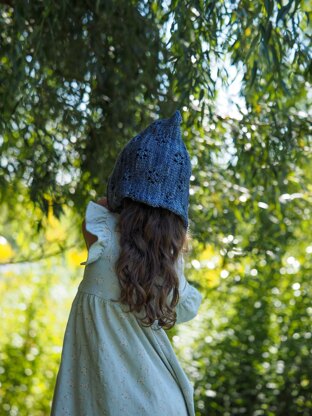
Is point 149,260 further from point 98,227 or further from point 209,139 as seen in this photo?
point 209,139

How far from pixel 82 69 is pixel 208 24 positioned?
0.84m

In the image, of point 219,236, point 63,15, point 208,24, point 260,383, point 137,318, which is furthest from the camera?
point 260,383

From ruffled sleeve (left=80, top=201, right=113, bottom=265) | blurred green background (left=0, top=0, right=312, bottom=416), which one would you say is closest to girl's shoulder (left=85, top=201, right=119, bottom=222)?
ruffled sleeve (left=80, top=201, right=113, bottom=265)

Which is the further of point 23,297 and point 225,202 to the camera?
point 23,297

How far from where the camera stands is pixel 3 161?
4.80 metres

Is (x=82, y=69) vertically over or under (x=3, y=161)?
over

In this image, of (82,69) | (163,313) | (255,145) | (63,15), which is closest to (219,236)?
(255,145)

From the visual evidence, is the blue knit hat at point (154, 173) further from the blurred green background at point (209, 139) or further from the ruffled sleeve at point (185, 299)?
the blurred green background at point (209, 139)

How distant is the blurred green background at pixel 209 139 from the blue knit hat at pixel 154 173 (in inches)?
37.2

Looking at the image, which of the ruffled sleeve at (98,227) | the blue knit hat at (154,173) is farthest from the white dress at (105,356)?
the blue knit hat at (154,173)

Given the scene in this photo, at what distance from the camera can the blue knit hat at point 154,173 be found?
266 cm

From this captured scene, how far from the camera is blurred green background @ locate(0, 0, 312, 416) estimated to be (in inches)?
156

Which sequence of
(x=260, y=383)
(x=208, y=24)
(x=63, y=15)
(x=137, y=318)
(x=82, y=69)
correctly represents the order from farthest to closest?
(x=260, y=383), (x=82, y=69), (x=63, y=15), (x=208, y=24), (x=137, y=318)

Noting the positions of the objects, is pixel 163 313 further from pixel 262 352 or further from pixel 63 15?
pixel 262 352
